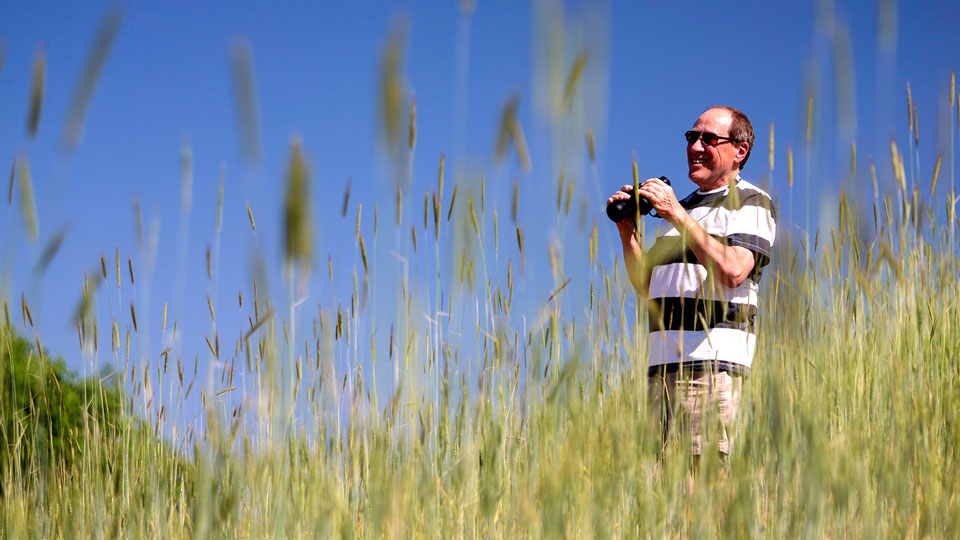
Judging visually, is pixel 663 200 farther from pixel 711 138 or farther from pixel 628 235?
pixel 711 138

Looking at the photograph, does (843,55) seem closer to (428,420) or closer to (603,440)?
(603,440)

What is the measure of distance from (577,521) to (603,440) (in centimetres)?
25

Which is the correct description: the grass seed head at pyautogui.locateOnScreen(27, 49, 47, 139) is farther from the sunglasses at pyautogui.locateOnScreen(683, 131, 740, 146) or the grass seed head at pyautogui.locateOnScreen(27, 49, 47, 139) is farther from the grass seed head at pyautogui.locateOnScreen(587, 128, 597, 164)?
the sunglasses at pyautogui.locateOnScreen(683, 131, 740, 146)

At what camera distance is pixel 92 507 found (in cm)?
206

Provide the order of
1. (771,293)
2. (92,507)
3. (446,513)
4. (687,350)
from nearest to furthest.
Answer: (446,513) → (92,507) → (687,350) → (771,293)

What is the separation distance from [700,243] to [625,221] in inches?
14.1

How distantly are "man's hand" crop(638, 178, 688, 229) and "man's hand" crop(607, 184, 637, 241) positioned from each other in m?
0.07

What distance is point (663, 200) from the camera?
80.0 inches

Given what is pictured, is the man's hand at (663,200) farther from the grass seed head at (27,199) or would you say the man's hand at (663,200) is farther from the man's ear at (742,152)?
the grass seed head at (27,199)

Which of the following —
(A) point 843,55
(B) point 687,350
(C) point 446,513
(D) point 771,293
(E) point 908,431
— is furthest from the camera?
(D) point 771,293

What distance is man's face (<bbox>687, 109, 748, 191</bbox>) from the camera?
247 cm

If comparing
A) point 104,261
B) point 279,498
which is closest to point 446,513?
point 279,498

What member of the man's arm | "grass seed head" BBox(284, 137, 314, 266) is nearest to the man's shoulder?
the man's arm

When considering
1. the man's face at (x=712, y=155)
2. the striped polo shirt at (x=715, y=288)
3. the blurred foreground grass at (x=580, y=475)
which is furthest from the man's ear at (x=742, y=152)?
the blurred foreground grass at (x=580, y=475)
